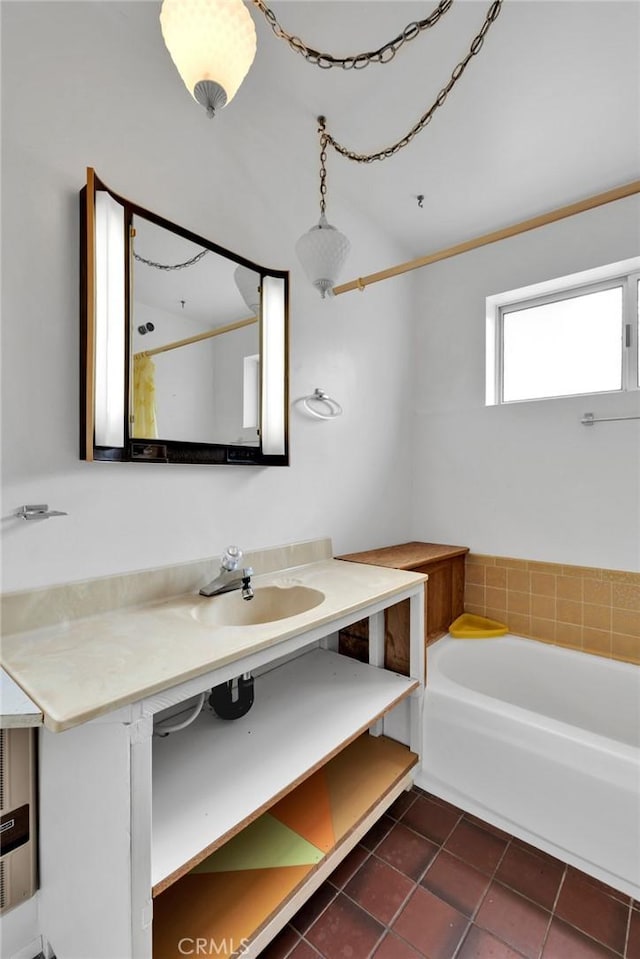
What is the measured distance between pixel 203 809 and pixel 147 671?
1.37ft

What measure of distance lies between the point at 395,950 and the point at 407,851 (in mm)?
322

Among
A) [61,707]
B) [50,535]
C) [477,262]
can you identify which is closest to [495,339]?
[477,262]

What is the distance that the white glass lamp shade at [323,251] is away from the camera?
4.78 feet

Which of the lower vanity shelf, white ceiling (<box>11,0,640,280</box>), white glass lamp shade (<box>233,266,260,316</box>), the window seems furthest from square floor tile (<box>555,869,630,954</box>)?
white ceiling (<box>11,0,640,280</box>)

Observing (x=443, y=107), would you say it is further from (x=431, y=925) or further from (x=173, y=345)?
(x=431, y=925)

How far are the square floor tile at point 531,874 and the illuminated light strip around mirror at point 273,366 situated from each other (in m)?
1.57

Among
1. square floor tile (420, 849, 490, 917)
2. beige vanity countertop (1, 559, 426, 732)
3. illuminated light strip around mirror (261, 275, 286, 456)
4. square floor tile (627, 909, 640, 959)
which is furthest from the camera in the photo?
illuminated light strip around mirror (261, 275, 286, 456)

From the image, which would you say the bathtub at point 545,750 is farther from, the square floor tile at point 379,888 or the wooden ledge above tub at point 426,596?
the square floor tile at point 379,888

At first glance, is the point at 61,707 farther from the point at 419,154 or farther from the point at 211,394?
the point at 419,154

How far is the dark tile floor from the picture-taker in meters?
1.08

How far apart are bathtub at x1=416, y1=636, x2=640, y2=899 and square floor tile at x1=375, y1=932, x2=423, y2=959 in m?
0.56

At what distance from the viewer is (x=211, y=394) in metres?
1.45

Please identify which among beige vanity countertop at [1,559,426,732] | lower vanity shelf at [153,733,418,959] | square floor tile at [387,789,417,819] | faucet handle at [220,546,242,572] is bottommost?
square floor tile at [387,789,417,819]

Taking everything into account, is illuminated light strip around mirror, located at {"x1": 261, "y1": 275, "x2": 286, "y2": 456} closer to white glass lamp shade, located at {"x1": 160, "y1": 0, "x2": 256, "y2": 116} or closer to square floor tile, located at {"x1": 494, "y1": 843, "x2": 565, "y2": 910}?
white glass lamp shade, located at {"x1": 160, "y1": 0, "x2": 256, "y2": 116}
